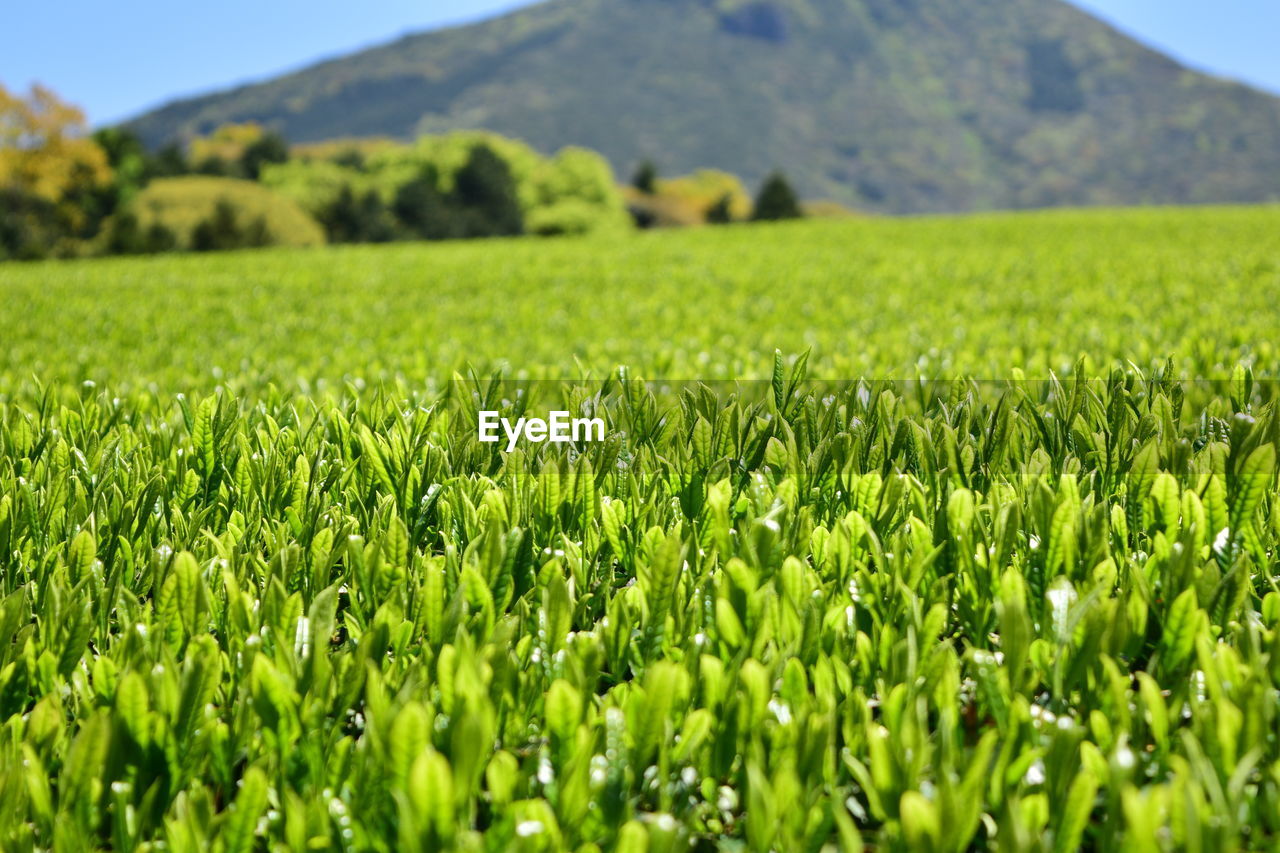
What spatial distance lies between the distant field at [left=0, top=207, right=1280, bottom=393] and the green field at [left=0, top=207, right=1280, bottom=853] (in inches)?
52.6

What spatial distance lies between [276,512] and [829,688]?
6.03 feet

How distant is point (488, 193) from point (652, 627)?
45144 mm

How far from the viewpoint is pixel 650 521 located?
8.47ft

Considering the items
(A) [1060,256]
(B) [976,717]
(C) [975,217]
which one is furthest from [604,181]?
(B) [976,717]

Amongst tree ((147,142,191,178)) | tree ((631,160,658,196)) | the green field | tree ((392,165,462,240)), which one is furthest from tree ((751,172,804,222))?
the green field

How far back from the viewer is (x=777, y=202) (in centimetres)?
5169

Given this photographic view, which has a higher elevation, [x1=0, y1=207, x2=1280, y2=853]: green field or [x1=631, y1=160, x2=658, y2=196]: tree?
[x1=631, y1=160, x2=658, y2=196]: tree

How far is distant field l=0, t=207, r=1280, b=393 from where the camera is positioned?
19.7 feet

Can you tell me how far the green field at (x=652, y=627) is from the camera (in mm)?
1475

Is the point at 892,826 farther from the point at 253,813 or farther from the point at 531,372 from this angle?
the point at 531,372

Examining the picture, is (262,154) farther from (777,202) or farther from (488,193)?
(777,202)

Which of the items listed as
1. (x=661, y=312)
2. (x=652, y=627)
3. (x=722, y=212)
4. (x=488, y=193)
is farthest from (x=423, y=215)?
(x=652, y=627)

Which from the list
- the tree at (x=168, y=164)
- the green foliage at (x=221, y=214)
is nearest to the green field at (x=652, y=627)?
the green foliage at (x=221, y=214)

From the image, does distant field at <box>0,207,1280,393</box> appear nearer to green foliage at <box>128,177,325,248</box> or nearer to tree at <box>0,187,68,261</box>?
green foliage at <box>128,177,325,248</box>
